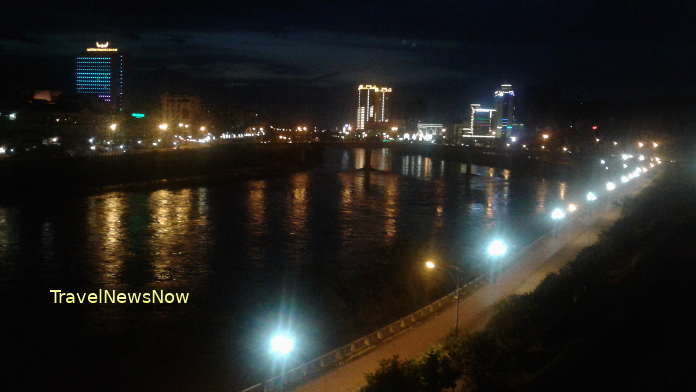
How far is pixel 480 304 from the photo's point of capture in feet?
23.5

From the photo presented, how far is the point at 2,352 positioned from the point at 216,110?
50769 mm

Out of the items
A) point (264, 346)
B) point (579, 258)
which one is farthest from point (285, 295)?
point (579, 258)

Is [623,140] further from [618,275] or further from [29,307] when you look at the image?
[29,307]

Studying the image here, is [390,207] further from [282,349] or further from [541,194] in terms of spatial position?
[282,349]

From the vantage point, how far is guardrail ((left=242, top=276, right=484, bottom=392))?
503cm

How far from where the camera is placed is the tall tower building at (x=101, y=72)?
6025 cm

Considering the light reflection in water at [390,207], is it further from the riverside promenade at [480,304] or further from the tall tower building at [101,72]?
the tall tower building at [101,72]

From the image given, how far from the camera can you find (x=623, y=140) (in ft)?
132

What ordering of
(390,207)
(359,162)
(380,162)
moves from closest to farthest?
(390,207)
(359,162)
(380,162)

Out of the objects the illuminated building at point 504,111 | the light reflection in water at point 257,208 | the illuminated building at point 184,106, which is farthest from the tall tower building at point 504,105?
the light reflection in water at point 257,208

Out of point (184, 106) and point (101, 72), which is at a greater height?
point (101, 72)

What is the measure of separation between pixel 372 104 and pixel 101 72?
54399 millimetres

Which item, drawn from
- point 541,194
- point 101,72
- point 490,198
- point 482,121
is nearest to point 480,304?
point 490,198

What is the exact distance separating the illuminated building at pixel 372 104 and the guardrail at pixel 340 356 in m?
98.6
